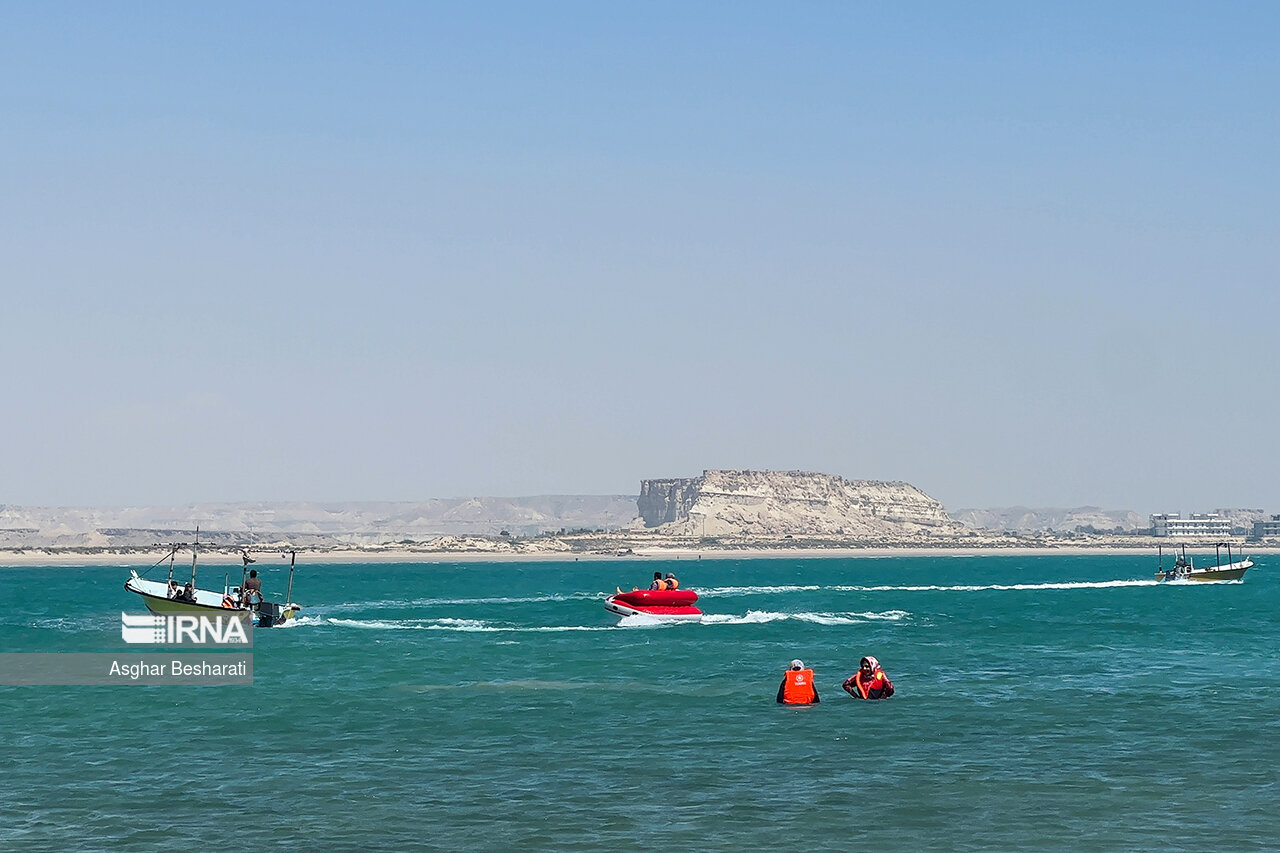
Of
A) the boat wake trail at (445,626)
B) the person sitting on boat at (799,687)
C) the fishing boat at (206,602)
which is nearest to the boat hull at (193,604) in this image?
the fishing boat at (206,602)

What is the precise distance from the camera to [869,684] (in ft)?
139

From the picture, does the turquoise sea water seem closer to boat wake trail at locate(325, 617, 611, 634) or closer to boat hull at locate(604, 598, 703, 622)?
boat wake trail at locate(325, 617, 611, 634)

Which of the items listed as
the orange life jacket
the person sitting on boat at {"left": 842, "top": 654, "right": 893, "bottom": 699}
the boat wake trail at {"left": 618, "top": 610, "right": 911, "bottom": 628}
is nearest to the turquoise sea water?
the person sitting on boat at {"left": 842, "top": 654, "right": 893, "bottom": 699}

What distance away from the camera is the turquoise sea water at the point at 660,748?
83.2 feet

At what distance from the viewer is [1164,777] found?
97.9ft

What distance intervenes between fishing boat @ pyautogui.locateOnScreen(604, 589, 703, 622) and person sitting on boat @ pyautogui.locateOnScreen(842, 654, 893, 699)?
3321 centimetres

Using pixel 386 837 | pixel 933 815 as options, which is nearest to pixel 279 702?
pixel 386 837

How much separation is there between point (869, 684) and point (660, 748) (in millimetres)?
10509

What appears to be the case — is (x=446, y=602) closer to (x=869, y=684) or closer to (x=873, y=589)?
(x=873, y=589)

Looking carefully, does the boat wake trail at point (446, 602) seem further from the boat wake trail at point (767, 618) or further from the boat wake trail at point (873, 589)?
the boat wake trail at point (767, 618)

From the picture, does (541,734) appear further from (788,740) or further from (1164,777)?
(1164,777)

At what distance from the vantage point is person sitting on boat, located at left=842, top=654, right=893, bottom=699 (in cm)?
4228

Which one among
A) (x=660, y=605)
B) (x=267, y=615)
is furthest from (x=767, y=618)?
(x=267, y=615)

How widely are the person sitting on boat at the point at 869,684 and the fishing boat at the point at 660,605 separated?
3321cm
